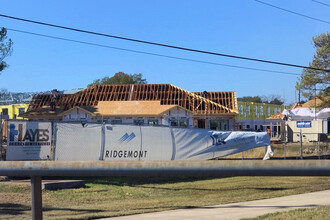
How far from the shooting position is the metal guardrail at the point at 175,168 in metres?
2.04

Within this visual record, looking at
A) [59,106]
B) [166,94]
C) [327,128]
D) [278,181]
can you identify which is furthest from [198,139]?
[59,106]

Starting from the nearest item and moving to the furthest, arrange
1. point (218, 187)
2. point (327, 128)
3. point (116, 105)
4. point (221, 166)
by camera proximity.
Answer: point (221, 166) → point (218, 187) → point (327, 128) → point (116, 105)

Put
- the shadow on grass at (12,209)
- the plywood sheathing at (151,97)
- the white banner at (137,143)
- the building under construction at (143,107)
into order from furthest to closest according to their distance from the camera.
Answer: the plywood sheathing at (151,97) < the building under construction at (143,107) < the white banner at (137,143) < the shadow on grass at (12,209)

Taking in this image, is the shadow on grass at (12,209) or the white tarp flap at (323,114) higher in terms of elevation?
the white tarp flap at (323,114)

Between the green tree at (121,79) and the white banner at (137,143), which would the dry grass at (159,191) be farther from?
the green tree at (121,79)

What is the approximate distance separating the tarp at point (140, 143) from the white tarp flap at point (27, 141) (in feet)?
2.46

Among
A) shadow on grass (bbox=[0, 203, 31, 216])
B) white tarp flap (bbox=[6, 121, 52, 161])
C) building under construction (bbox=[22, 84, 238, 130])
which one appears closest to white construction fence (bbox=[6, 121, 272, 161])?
white tarp flap (bbox=[6, 121, 52, 161])

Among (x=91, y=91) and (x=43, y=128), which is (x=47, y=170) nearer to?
(x=43, y=128)

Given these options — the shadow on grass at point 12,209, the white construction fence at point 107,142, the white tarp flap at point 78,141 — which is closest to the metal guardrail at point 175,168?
the shadow on grass at point 12,209

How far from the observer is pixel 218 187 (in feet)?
45.5

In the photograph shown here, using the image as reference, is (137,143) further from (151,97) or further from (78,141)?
(151,97)

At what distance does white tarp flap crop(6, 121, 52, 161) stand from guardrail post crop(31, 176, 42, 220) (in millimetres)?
14906

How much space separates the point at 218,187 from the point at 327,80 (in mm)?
30674

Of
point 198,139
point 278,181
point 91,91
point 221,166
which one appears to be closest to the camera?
point 221,166
